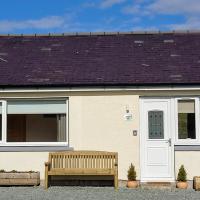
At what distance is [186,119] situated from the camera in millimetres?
14766

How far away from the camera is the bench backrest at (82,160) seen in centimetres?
1436

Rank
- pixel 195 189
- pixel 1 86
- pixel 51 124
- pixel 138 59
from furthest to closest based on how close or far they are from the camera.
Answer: pixel 51 124 < pixel 138 59 < pixel 1 86 < pixel 195 189

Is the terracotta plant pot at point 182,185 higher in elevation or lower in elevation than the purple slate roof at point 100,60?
lower

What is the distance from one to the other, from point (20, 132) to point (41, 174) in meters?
3.78

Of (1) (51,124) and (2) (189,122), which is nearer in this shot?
(2) (189,122)

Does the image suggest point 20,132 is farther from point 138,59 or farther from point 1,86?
point 138,59

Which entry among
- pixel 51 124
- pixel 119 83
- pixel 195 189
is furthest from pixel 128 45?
pixel 195 189

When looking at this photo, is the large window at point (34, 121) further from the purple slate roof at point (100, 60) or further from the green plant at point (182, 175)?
the green plant at point (182, 175)

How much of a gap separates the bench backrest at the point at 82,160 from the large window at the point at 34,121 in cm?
79

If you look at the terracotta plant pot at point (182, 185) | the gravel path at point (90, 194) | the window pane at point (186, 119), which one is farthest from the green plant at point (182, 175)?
the window pane at point (186, 119)

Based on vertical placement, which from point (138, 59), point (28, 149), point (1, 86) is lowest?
point (28, 149)

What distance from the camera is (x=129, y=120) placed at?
14672 millimetres

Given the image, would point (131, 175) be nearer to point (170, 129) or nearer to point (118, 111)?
point (170, 129)

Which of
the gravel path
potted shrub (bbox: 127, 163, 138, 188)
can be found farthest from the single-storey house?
the gravel path
